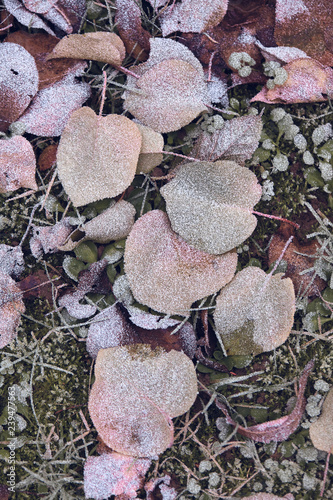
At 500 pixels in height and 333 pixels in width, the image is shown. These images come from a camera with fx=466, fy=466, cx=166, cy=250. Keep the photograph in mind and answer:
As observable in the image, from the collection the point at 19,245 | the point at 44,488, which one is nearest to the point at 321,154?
the point at 19,245

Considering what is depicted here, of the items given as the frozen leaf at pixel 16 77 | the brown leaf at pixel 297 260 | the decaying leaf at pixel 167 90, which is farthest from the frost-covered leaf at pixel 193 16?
the brown leaf at pixel 297 260

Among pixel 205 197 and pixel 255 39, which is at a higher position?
pixel 255 39

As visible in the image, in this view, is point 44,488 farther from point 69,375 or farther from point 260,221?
point 260,221

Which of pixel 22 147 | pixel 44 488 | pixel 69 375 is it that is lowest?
pixel 44 488

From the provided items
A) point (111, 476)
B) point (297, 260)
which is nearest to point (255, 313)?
point (297, 260)

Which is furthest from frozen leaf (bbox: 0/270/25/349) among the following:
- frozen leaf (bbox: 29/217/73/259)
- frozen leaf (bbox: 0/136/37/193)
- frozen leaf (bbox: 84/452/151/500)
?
frozen leaf (bbox: 84/452/151/500)

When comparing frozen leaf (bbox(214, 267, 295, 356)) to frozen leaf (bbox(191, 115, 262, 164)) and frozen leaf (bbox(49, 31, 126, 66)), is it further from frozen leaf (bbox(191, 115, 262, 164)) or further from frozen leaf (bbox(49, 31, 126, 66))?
frozen leaf (bbox(49, 31, 126, 66))

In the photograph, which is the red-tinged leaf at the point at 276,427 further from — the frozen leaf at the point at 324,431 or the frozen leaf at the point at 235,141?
A: the frozen leaf at the point at 235,141
